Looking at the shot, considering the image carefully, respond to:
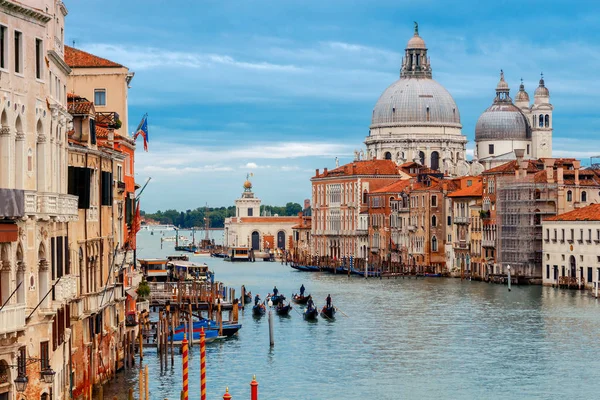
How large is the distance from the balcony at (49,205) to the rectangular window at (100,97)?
12062 millimetres

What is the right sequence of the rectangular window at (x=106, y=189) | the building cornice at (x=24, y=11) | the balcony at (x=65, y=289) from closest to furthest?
the building cornice at (x=24, y=11) → the balcony at (x=65, y=289) → the rectangular window at (x=106, y=189)

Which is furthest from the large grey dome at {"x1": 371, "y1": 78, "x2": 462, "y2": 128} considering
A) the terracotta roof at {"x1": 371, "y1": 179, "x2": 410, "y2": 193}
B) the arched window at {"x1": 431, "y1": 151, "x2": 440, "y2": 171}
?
the terracotta roof at {"x1": 371, "y1": 179, "x2": 410, "y2": 193}

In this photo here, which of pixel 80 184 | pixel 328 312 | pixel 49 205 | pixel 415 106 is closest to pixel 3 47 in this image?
pixel 49 205

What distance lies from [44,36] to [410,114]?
94.6 m

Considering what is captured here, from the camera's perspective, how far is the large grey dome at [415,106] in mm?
109500

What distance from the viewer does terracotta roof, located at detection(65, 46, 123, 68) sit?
2881cm

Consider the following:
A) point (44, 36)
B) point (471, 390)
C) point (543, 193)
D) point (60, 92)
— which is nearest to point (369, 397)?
point (471, 390)

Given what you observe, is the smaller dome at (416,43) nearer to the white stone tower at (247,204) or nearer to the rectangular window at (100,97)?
the white stone tower at (247,204)

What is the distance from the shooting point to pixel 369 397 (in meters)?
26.1

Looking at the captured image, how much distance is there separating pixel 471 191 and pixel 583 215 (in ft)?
53.6

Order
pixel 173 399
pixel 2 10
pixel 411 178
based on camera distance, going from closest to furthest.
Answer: pixel 2 10 → pixel 173 399 → pixel 411 178

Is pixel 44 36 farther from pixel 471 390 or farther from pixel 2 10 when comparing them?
pixel 471 390

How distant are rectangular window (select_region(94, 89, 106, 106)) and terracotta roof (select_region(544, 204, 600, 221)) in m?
29.0

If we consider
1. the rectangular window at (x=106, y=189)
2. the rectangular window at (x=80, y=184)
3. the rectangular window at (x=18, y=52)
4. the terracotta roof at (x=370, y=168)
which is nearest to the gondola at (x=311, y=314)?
the rectangular window at (x=106, y=189)
